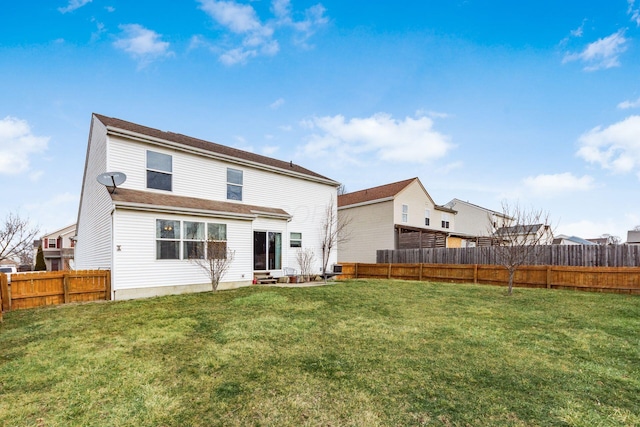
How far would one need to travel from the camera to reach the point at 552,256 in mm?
14703

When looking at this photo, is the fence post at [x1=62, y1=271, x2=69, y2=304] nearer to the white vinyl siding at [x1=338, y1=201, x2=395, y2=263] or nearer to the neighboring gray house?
the white vinyl siding at [x1=338, y1=201, x2=395, y2=263]

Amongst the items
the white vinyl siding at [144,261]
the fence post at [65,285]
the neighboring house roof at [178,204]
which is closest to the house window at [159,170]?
the neighboring house roof at [178,204]

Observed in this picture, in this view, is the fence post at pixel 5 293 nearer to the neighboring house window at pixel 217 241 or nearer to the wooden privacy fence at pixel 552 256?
the neighboring house window at pixel 217 241

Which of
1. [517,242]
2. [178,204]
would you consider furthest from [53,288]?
[517,242]

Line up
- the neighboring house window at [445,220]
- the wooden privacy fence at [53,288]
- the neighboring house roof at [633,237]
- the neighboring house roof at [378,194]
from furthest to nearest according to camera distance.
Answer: the neighboring house window at [445,220] < the neighboring house roof at [633,237] < the neighboring house roof at [378,194] < the wooden privacy fence at [53,288]

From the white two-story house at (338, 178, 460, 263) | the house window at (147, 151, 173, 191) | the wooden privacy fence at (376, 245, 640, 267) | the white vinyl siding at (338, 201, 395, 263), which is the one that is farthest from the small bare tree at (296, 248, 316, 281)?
the white vinyl siding at (338, 201, 395, 263)

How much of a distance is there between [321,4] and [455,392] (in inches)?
590

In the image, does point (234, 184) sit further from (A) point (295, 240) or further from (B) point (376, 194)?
(B) point (376, 194)

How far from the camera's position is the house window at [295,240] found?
1591 cm

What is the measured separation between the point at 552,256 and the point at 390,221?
31.9 feet

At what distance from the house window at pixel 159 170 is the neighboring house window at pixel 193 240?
212cm

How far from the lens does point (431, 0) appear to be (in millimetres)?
12844

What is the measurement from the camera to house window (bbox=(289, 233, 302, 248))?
15.9 m

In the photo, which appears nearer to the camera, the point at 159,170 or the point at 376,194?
the point at 159,170
